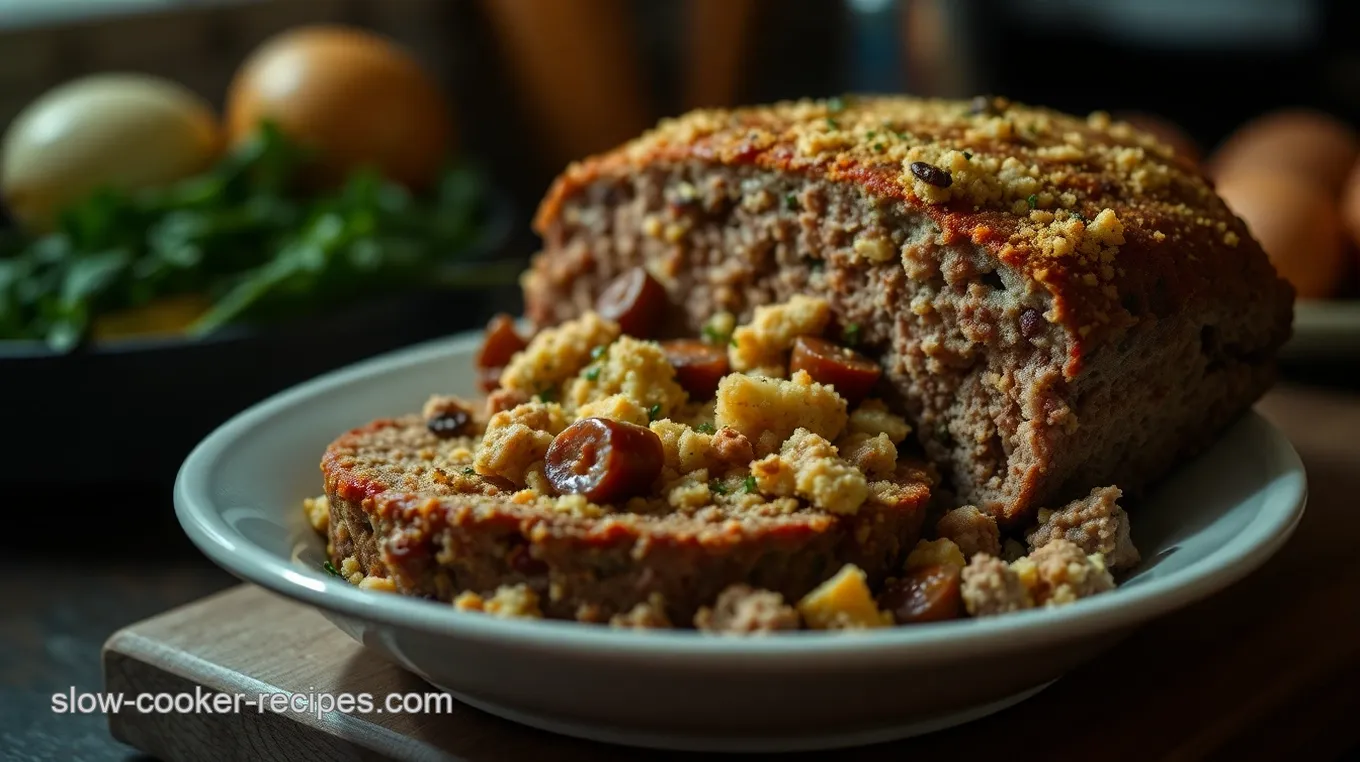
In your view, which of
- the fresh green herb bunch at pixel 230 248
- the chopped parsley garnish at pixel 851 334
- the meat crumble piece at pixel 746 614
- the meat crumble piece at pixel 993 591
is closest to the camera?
the meat crumble piece at pixel 746 614

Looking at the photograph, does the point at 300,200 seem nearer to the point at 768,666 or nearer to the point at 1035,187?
the point at 1035,187

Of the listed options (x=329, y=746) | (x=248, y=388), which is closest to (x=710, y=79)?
(x=248, y=388)

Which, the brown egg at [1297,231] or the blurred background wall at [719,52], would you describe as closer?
the brown egg at [1297,231]

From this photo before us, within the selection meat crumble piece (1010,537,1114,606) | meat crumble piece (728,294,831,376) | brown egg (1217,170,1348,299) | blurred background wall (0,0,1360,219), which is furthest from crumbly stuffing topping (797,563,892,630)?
blurred background wall (0,0,1360,219)

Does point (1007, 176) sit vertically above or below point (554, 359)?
above

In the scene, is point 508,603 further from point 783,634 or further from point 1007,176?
point 1007,176

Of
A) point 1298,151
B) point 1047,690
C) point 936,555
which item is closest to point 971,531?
point 936,555

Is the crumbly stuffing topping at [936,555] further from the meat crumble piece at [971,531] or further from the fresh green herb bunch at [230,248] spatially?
the fresh green herb bunch at [230,248]

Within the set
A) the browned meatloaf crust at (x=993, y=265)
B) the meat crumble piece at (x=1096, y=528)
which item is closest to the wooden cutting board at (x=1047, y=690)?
the meat crumble piece at (x=1096, y=528)
